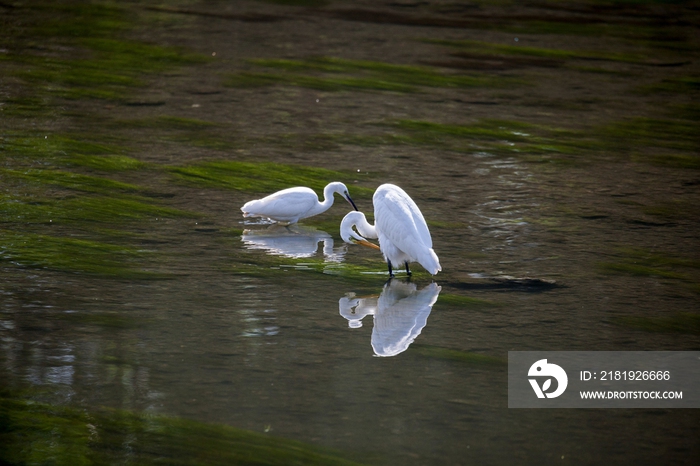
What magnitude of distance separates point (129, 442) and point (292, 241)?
3.21m

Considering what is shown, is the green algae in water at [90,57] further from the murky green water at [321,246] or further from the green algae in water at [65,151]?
the green algae in water at [65,151]

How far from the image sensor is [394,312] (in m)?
5.37

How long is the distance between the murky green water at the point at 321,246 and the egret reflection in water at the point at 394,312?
0.02 meters

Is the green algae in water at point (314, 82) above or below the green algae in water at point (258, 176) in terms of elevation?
above

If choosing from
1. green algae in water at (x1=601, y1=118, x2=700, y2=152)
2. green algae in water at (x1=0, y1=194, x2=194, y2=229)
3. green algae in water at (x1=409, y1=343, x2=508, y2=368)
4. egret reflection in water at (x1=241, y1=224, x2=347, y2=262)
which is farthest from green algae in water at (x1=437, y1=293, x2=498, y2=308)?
green algae in water at (x1=601, y1=118, x2=700, y2=152)

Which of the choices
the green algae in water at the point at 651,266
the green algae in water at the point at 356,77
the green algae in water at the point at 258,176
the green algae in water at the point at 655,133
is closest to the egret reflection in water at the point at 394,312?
the green algae in water at the point at 651,266

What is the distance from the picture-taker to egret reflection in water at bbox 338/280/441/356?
4922 mm

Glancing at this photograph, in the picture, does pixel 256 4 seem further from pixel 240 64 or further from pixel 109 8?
pixel 240 64

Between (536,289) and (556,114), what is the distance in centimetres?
596

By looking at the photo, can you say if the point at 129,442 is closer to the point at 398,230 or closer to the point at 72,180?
the point at 398,230

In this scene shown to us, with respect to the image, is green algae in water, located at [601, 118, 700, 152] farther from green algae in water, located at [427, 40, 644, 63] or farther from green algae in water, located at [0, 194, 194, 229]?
green algae in water, located at [0, 194, 194, 229]

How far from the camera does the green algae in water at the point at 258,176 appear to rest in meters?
8.04

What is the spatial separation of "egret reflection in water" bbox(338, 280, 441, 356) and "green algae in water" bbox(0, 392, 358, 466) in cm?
114

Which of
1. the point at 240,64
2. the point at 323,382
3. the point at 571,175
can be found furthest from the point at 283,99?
the point at 323,382
